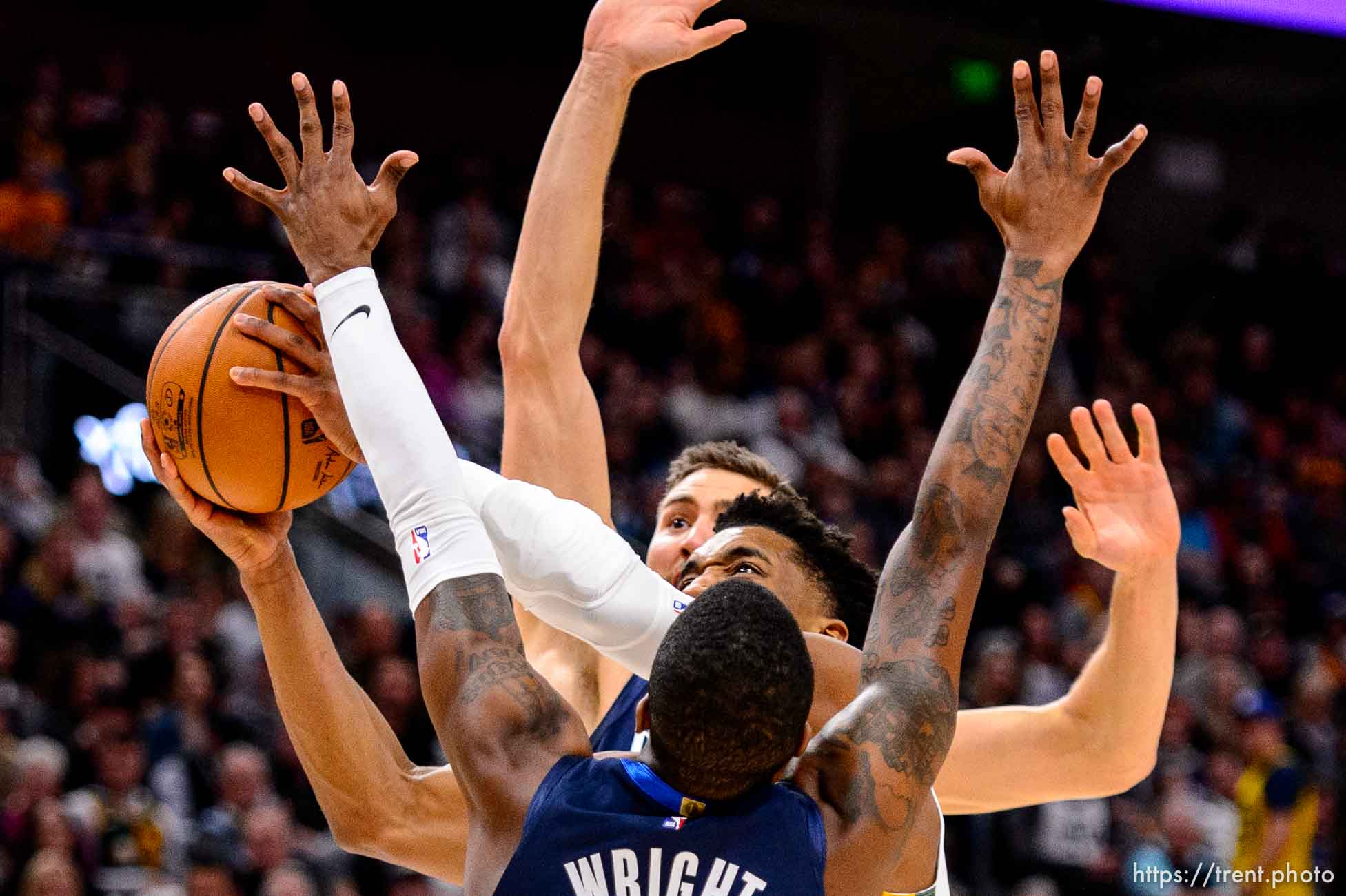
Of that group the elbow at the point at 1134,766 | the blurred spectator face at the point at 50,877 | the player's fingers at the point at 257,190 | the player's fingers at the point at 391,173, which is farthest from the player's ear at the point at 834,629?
the blurred spectator face at the point at 50,877

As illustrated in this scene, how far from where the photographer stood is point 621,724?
3242mm

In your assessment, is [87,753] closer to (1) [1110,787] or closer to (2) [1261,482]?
(1) [1110,787]

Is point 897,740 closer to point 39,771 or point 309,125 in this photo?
point 309,125

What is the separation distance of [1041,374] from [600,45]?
131 cm

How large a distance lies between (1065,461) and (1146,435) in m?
0.23

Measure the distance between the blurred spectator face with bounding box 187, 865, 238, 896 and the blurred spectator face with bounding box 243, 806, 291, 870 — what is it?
0.15 meters

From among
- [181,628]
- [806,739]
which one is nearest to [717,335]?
[181,628]

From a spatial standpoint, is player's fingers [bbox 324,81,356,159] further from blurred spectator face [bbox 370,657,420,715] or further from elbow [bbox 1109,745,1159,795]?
blurred spectator face [bbox 370,657,420,715]

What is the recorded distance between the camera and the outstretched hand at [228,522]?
2.52 meters

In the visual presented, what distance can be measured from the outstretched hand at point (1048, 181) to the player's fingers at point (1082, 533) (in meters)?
0.76

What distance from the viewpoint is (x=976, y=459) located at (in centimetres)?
232

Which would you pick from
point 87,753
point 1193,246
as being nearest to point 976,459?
point 87,753

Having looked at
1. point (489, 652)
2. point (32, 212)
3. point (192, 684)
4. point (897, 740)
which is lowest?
point (192, 684)

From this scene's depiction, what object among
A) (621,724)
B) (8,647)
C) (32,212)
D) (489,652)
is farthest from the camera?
(32,212)
